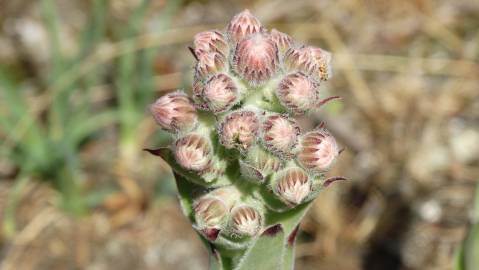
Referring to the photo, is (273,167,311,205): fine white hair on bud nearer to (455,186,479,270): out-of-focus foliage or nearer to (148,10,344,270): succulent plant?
(148,10,344,270): succulent plant

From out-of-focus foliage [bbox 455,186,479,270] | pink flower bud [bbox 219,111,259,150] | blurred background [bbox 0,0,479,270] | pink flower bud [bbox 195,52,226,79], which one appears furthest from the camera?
blurred background [bbox 0,0,479,270]

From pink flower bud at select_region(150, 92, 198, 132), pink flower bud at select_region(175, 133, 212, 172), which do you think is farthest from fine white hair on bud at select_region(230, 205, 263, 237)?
pink flower bud at select_region(150, 92, 198, 132)

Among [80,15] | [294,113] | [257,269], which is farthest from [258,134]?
[80,15]

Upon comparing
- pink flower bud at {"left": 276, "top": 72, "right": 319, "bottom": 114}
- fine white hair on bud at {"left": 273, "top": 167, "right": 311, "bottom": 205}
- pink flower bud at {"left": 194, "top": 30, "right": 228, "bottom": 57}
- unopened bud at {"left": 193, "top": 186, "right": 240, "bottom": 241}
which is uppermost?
pink flower bud at {"left": 194, "top": 30, "right": 228, "bottom": 57}

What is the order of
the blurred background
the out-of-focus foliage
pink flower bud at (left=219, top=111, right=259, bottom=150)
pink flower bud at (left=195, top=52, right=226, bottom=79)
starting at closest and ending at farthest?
pink flower bud at (left=219, top=111, right=259, bottom=150), pink flower bud at (left=195, top=52, right=226, bottom=79), the out-of-focus foliage, the blurred background

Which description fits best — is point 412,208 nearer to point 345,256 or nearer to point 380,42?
point 345,256

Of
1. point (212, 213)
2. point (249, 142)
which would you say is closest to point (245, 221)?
point (212, 213)
